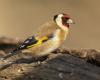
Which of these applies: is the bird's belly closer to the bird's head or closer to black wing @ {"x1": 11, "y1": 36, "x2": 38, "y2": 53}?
black wing @ {"x1": 11, "y1": 36, "x2": 38, "y2": 53}

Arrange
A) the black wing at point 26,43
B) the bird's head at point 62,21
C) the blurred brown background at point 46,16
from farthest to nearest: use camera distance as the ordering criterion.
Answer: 1. the blurred brown background at point 46,16
2. the bird's head at point 62,21
3. the black wing at point 26,43

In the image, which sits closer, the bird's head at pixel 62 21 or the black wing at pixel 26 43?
the black wing at pixel 26 43

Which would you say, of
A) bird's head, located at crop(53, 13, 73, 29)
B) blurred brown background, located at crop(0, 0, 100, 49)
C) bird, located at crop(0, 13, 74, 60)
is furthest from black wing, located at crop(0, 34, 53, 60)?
blurred brown background, located at crop(0, 0, 100, 49)

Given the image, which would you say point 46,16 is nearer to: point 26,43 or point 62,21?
point 62,21

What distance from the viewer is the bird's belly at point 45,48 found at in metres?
7.32

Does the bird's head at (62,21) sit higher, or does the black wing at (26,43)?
the bird's head at (62,21)

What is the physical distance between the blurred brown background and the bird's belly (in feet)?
16.2

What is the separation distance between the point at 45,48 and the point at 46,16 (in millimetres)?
6176

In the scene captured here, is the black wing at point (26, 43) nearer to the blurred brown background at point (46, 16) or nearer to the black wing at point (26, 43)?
the black wing at point (26, 43)

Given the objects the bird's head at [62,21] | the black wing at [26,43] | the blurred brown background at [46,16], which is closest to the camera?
the black wing at [26,43]

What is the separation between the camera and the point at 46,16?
1349 cm

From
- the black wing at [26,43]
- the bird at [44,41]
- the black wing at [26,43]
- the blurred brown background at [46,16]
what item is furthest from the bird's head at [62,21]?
the blurred brown background at [46,16]

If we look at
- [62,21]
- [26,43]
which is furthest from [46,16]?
[26,43]

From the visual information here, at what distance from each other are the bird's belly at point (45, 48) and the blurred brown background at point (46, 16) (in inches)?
194
